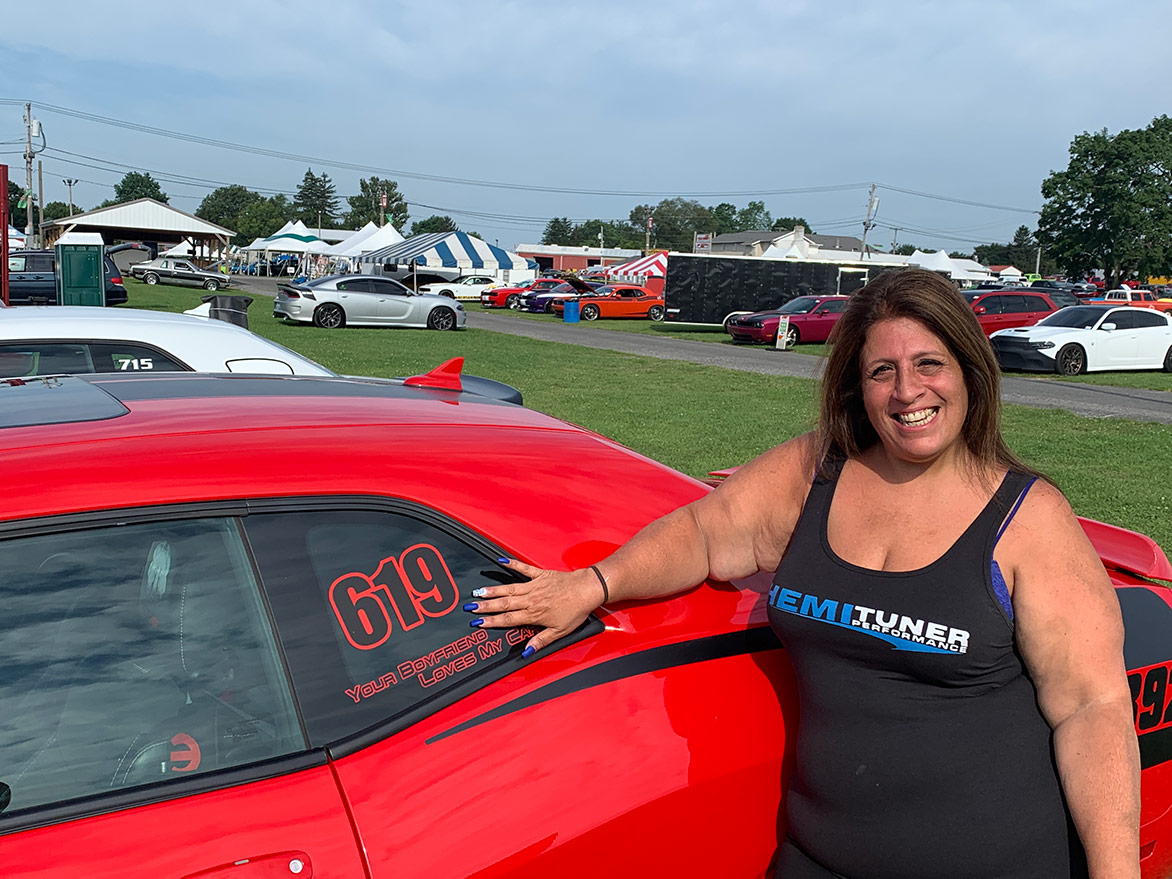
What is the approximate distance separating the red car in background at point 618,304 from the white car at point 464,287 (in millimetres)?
10378

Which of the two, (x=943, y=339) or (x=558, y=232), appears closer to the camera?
(x=943, y=339)

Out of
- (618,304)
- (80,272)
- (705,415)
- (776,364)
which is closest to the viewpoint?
(705,415)

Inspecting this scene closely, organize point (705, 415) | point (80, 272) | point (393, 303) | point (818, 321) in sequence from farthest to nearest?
point (393, 303)
point (818, 321)
point (80, 272)
point (705, 415)

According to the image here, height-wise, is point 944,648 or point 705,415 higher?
point 944,648

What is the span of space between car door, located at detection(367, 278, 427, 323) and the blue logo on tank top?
27352 millimetres

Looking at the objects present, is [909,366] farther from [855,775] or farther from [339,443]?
[339,443]

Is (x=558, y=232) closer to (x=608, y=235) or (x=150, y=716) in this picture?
(x=608, y=235)

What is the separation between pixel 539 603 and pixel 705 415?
11.0m

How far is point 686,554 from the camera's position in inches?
80.0

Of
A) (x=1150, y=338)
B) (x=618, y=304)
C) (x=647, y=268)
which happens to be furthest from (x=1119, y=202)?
(x=1150, y=338)

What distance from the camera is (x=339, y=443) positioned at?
1877 mm

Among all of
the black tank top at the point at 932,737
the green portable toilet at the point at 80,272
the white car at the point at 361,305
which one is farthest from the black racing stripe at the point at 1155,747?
the white car at the point at 361,305

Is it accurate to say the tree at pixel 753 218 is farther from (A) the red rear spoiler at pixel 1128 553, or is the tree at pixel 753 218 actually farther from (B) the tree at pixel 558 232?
(A) the red rear spoiler at pixel 1128 553

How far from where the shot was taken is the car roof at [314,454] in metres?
1.60
